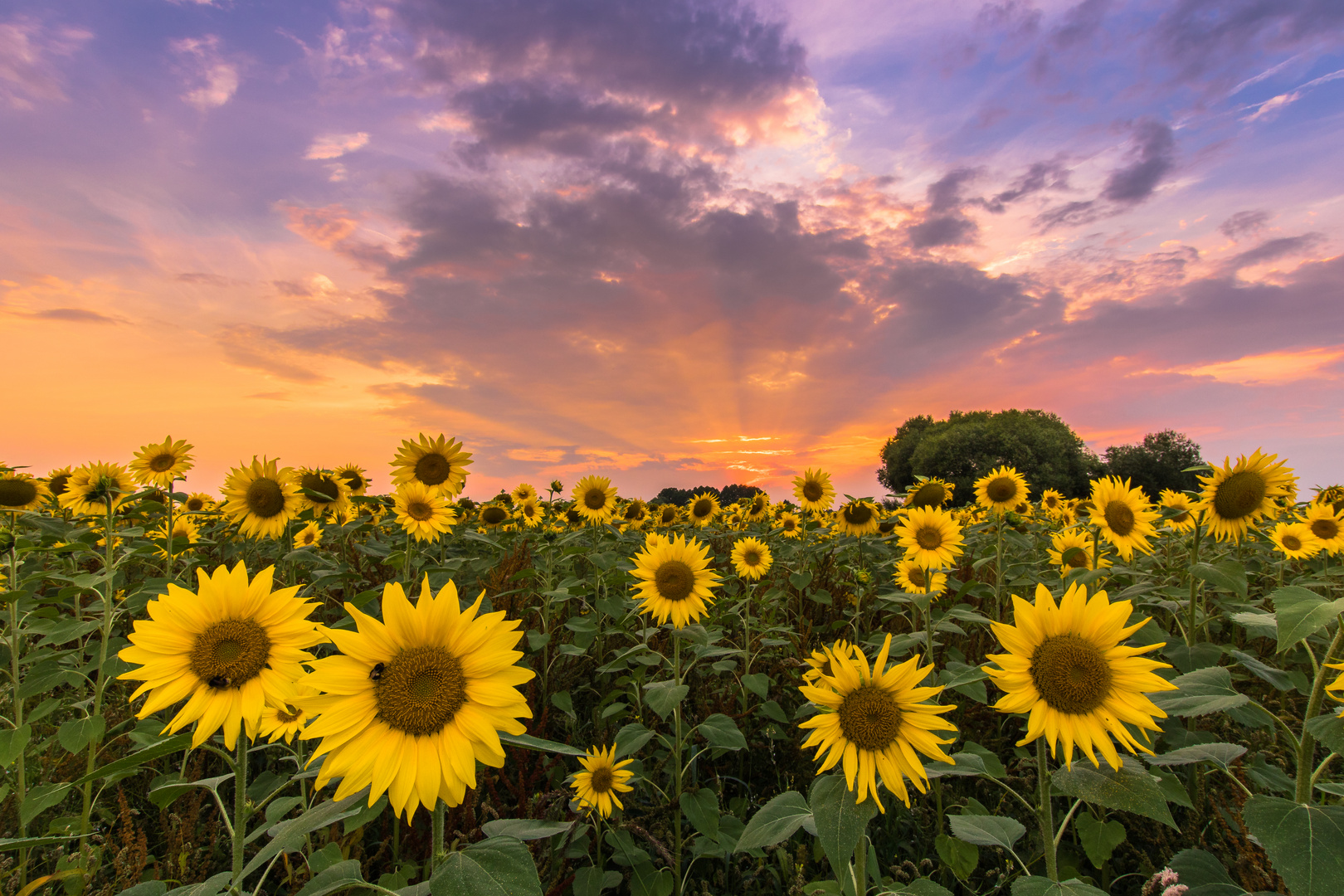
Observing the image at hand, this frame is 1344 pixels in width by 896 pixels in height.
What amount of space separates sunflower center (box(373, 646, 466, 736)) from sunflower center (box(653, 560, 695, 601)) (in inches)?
111

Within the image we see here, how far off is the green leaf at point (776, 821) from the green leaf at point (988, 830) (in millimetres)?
646

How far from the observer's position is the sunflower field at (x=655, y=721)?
1.97 m

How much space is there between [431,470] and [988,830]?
515cm

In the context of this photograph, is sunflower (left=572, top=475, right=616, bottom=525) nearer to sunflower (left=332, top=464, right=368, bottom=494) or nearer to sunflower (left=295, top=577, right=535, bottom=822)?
sunflower (left=332, top=464, right=368, bottom=494)

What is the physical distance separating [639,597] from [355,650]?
9.74ft

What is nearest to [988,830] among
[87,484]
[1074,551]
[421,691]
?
[421,691]

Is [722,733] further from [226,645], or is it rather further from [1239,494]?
[1239,494]

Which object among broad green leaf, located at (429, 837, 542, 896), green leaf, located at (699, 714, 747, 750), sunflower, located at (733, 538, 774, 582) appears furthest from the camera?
sunflower, located at (733, 538, 774, 582)

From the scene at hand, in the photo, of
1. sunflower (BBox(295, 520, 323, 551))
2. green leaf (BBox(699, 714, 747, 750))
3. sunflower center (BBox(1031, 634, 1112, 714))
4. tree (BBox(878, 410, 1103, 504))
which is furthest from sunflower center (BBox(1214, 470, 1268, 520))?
tree (BBox(878, 410, 1103, 504))

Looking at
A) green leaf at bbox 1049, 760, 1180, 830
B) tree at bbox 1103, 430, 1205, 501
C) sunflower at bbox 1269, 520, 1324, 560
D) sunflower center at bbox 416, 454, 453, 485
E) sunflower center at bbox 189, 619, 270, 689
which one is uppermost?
tree at bbox 1103, 430, 1205, 501

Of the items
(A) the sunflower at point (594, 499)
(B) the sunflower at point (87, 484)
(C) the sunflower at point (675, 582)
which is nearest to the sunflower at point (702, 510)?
(A) the sunflower at point (594, 499)

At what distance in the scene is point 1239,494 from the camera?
16.4 ft

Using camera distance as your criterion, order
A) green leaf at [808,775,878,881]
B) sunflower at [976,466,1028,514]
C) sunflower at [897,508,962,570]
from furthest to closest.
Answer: sunflower at [976,466,1028,514] → sunflower at [897,508,962,570] → green leaf at [808,775,878,881]

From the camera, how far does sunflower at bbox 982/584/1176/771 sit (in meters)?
2.21
